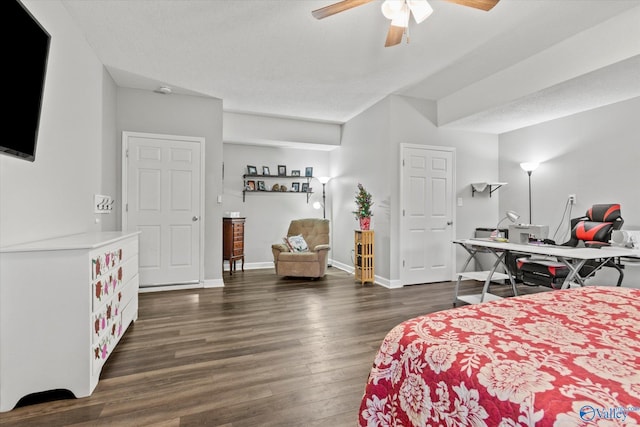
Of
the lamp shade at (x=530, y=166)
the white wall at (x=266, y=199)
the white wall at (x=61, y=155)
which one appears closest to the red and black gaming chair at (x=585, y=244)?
the lamp shade at (x=530, y=166)

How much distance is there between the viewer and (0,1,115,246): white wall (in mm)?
1872

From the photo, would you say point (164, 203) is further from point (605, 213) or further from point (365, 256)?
point (605, 213)

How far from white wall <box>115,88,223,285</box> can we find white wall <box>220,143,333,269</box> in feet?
4.04

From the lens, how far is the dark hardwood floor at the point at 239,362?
1.65m

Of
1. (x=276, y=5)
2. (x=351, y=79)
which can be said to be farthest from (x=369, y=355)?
(x=351, y=79)

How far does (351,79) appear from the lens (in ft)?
12.7

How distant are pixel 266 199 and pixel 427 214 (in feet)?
9.36

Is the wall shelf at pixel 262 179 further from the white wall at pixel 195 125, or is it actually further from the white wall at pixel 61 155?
the white wall at pixel 61 155

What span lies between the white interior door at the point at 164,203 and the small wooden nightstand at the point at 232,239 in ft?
2.55

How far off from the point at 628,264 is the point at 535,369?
347cm

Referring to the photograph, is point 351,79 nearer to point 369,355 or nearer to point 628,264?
point 369,355

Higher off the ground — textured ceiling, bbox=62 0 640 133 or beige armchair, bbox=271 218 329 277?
textured ceiling, bbox=62 0 640 133

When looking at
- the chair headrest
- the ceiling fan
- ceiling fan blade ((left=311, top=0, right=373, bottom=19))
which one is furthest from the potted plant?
ceiling fan blade ((left=311, top=0, right=373, bottom=19))

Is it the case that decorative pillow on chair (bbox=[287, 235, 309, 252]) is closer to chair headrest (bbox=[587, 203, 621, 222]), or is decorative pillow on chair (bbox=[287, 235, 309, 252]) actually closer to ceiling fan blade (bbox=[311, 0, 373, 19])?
ceiling fan blade (bbox=[311, 0, 373, 19])
